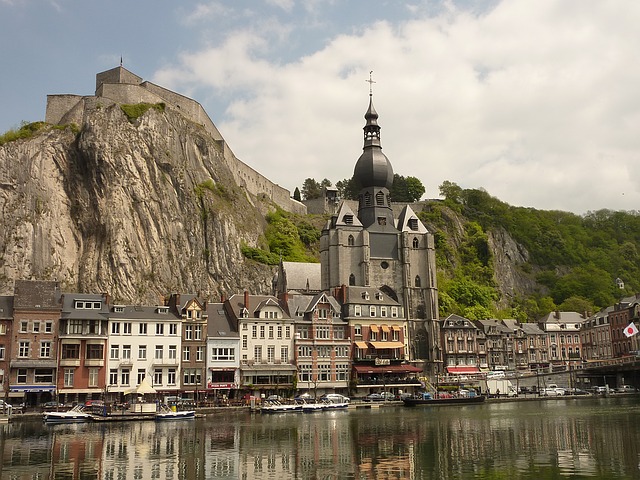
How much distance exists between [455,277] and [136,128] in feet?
201

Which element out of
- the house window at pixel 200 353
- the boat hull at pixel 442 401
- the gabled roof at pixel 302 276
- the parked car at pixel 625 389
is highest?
the gabled roof at pixel 302 276

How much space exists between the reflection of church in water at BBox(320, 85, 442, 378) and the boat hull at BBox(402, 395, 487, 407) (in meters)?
10.0

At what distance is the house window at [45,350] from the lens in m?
56.0

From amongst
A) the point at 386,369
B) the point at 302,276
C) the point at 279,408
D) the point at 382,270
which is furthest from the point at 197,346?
the point at 302,276

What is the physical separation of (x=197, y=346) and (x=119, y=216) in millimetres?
32134

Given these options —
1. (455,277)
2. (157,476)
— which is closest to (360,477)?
(157,476)

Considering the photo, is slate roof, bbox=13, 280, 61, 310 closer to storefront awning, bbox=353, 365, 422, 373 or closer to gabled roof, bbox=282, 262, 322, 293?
storefront awning, bbox=353, 365, 422, 373

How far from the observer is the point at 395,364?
2901 inches

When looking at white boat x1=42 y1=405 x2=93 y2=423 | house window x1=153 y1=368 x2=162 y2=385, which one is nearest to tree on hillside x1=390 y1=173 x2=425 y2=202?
house window x1=153 y1=368 x2=162 y2=385

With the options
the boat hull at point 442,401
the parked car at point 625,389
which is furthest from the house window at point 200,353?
the parked car at point 625,389

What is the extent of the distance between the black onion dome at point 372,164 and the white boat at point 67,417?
181ft

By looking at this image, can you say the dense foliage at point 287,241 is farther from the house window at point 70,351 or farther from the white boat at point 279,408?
the white boat at point 279,408

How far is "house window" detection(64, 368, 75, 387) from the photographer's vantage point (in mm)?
56069

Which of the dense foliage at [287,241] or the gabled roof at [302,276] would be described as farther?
the dense foliage at [287,241]
